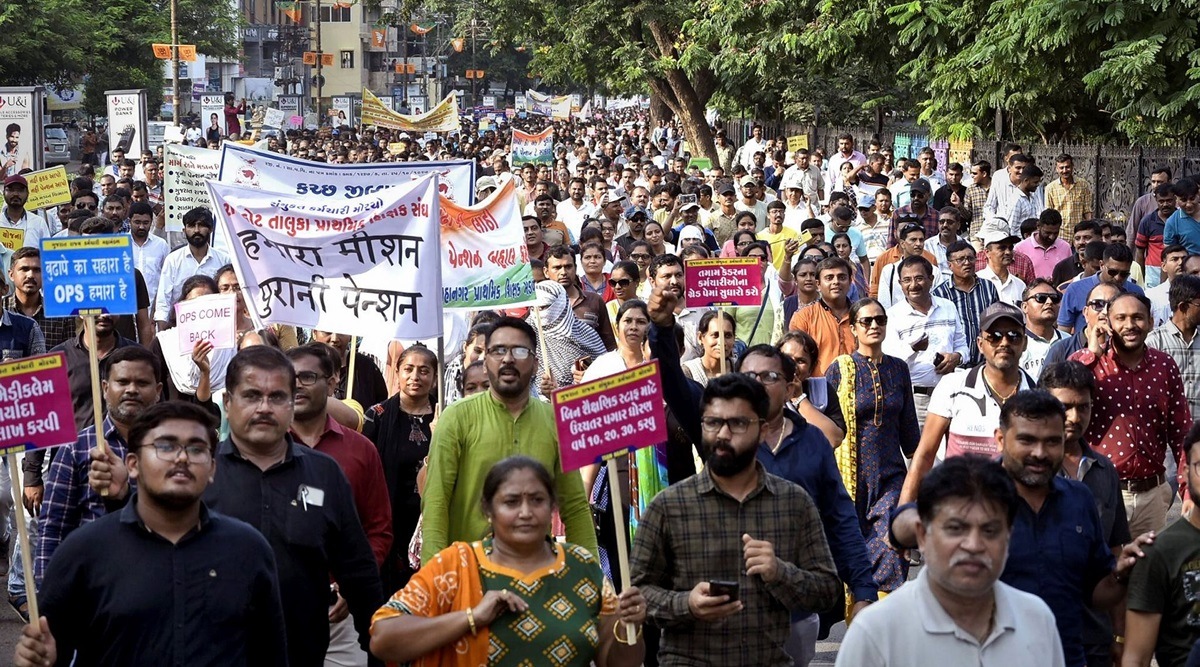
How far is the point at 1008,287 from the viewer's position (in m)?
11.8

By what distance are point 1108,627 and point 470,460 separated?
7.35 ft

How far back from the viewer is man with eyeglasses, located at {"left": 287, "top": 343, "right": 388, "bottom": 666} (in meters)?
6.41

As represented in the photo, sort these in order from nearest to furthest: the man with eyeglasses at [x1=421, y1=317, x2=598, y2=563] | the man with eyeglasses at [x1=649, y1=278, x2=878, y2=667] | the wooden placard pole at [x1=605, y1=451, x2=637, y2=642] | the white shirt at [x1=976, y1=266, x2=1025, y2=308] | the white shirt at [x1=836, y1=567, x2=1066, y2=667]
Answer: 1. the white shirt at [x1=836, y1=567, x2=1066, y2=667]
2. the wooden placard pole at [x1=605, y1=451, x2=637, y2=642]
3. the man with eyeglasses at [x1=649, y1=278, x2=878, y2=667]
4. the man with eyeglasses at [x1=421, y1=317, x2=598, y2=563]
5. the white shirt at [x1=976, y1=266, x2=1025, y2=308]

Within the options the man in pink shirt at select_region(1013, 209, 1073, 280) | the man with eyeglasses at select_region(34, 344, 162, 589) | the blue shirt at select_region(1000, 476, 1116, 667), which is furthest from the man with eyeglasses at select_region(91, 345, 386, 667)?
the man in pink shirt at select_region(1013, 209, 1073, 280)

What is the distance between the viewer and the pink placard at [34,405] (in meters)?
5.43

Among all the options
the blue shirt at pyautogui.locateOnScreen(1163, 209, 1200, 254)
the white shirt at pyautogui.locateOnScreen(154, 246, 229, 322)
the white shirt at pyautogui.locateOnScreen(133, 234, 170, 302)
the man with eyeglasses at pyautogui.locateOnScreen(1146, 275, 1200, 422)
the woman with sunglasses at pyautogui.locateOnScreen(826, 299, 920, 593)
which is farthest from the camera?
the blue shirt at pyautogui.locateOnScreen(1163, 209, 1200, 254)

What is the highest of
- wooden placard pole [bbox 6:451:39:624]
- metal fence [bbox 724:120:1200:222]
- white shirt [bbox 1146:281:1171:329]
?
metal fence [bbox 724:120:1200:222]

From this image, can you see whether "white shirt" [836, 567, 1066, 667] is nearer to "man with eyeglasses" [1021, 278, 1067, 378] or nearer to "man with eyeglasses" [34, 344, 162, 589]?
"man with eyeglasses" [34, 344, 162, 589]

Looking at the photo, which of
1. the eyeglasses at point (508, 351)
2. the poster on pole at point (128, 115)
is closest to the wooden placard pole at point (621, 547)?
the eyeglasses at point (508, 351)

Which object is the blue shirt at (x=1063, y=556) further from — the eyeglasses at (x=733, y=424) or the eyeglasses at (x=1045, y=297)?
the eyeglasses at (x=1045, y=297)

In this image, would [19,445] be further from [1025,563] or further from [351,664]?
[1025,563]

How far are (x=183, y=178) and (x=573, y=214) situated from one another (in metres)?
5.01

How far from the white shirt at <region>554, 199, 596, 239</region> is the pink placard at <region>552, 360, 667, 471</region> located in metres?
13.1

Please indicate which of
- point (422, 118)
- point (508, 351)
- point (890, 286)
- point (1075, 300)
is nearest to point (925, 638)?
point (508, 351)
